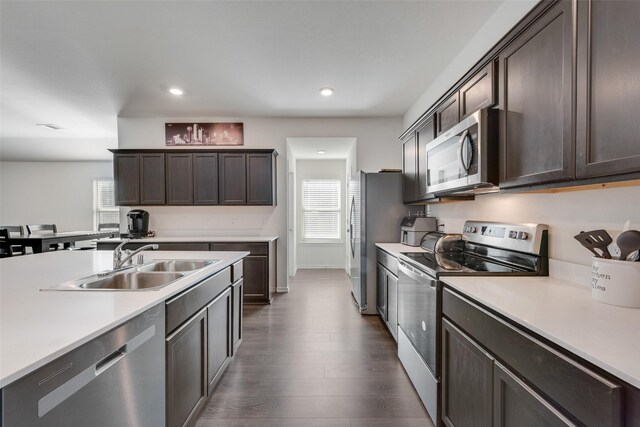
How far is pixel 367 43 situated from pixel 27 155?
27.3 feet

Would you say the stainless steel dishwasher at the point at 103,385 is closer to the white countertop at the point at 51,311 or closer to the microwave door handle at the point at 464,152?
the white countertop at the point at 51,311

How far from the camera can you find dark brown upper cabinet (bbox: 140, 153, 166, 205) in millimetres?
4277

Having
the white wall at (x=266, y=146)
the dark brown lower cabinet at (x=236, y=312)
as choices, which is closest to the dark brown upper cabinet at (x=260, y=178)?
the white wall at (x=266, y=146)

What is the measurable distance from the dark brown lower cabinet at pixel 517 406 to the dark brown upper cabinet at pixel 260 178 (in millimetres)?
3570

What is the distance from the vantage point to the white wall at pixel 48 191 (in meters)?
7.12

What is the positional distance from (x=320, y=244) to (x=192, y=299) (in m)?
4.98

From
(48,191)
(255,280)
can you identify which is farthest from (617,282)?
(48,191)

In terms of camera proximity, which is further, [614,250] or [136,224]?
[136,224]

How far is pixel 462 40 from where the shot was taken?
2564 mm

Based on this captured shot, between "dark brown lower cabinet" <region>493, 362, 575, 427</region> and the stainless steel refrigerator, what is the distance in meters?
2.33

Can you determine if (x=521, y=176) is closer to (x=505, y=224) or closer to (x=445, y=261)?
(x=505, y=224)

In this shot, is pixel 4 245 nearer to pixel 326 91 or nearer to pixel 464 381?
pixel 326 91

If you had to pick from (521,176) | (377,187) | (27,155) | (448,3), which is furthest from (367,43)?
(27,155)

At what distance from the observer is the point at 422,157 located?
2.88 m
